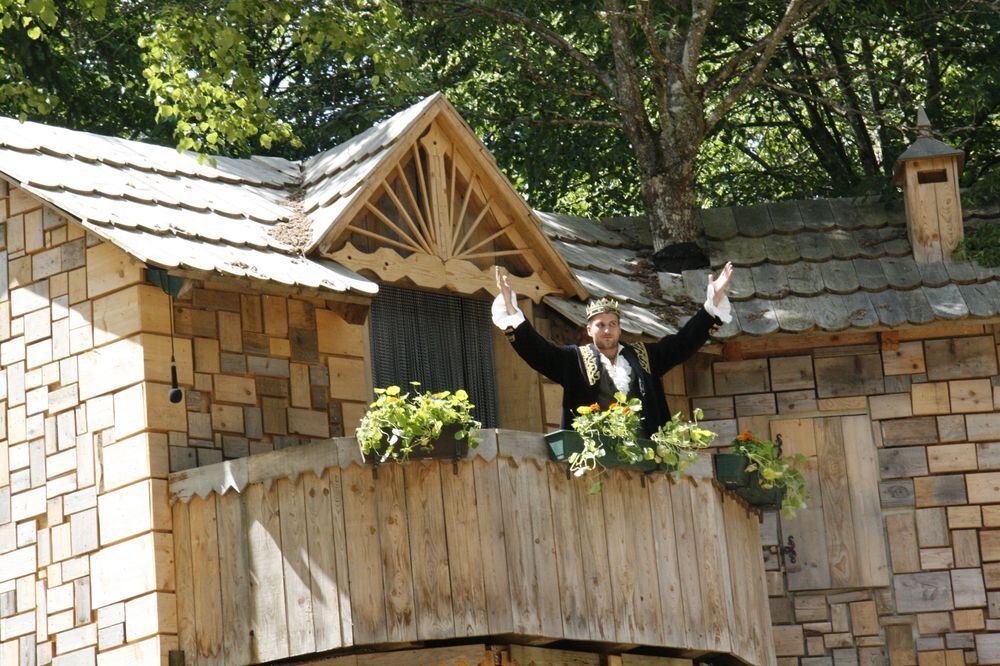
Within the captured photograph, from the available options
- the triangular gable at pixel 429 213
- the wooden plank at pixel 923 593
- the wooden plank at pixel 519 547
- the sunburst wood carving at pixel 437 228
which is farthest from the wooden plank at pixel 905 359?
the wooden plank at pixel 519 547

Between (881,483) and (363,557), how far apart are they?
214 inches

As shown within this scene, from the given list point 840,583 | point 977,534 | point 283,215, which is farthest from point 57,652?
point 977,534

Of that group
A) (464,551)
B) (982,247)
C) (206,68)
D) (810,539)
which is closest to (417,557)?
(464,551)

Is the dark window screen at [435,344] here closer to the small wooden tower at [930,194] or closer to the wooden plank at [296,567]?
the wooden plank at [296,567]

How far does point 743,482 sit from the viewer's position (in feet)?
41.5

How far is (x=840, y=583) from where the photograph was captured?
47.3ft

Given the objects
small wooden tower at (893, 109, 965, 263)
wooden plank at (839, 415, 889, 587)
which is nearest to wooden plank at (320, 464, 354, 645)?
wooden plank at (839, 415, 889, 587)

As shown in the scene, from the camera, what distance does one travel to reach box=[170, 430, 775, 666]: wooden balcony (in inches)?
428

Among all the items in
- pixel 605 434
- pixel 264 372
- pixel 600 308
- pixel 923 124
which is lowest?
pixel 605 434

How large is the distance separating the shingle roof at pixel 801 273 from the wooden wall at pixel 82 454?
3.65 m

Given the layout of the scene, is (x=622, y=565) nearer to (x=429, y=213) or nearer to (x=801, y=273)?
(x=429, y=213)

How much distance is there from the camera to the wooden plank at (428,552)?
10.9 m

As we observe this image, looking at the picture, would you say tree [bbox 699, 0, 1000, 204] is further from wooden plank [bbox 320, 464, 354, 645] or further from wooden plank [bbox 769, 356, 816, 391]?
wooden plank [bbox 320, 464, 354, 645]

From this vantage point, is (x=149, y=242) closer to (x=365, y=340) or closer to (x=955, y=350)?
(x=365, y=340)
